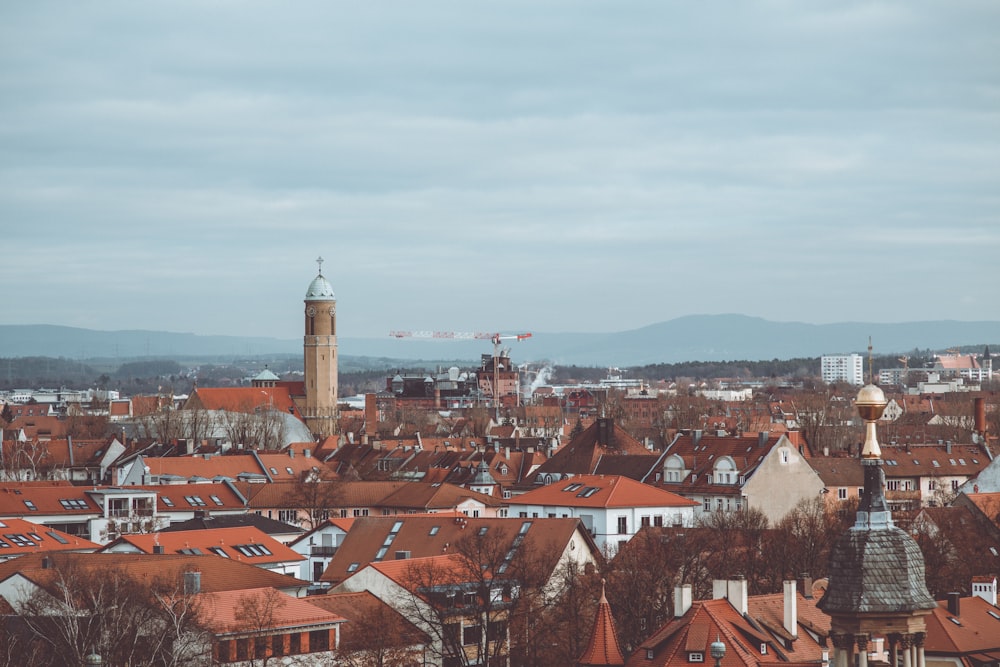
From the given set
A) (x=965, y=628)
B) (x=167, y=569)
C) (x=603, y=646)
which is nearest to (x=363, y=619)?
(x=603, y=646)

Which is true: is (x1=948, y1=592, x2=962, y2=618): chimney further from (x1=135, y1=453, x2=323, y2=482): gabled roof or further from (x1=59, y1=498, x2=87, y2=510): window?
(x1=135, y1=453, x2=323, y2=482): gabled roof

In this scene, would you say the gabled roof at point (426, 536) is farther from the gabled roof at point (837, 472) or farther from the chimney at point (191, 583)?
the gabled roof at point (837, 472)

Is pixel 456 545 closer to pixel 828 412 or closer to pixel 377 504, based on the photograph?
pixel 377 504

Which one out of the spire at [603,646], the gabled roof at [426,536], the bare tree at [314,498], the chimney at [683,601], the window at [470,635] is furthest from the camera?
the bare tree at [314,498]

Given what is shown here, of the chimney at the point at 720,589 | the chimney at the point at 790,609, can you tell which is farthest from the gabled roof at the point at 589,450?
the chimney at the point at 790,609

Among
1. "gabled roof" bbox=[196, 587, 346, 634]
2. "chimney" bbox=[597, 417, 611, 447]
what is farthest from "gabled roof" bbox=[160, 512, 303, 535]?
"gabled roof" bbox=[196, 587, 346, 634]

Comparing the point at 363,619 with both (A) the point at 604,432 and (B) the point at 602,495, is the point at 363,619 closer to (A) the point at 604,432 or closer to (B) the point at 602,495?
(B) the point at 602,495

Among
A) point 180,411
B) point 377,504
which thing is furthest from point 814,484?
point 180,411
